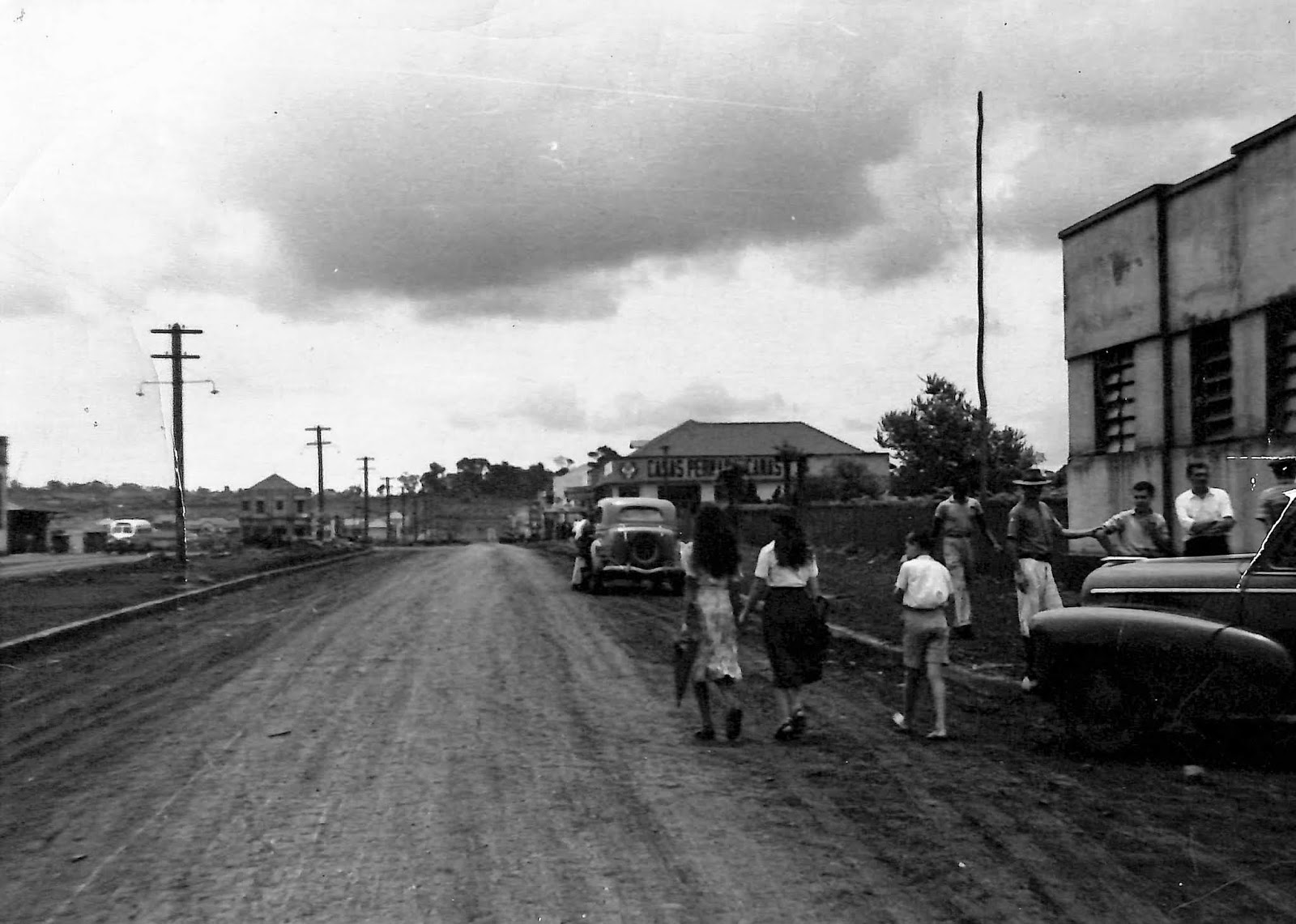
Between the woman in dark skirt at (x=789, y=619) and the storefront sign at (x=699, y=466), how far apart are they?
7951 centimetres

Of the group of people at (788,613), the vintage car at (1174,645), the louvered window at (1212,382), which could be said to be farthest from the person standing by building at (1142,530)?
the louvered window at (1212,382)

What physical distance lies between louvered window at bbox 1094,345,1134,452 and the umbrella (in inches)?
398

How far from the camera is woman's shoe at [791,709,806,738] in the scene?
845cm

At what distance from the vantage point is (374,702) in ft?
32.6

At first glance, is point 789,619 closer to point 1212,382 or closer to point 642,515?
point 1212,382

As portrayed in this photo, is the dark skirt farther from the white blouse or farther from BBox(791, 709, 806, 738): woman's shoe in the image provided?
BBox(791, 709, 806, 738): woman's shoe

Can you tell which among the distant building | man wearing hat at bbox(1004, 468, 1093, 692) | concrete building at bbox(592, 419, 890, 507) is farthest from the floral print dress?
the distant building

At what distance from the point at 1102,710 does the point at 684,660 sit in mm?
2745

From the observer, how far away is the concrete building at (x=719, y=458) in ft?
289

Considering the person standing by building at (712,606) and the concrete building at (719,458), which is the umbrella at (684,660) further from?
the concrete building at (719,458)

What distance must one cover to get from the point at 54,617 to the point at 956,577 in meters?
13.4

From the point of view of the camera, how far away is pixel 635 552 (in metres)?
24.4

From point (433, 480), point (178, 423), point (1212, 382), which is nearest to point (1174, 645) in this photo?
point (1212, 382)

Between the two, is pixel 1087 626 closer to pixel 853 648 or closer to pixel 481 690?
pixel 481 690
